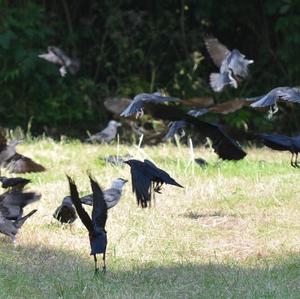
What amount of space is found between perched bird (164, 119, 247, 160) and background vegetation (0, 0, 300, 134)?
4785 mm

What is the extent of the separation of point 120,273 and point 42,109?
20.5ft

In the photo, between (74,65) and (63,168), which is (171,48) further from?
(63,168)

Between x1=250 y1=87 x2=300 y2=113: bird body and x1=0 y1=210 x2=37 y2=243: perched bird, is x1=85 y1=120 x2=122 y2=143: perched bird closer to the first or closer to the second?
x1=250 y1=87 x2=300 y2=113: bird body

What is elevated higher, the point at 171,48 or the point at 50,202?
the point at 50,202

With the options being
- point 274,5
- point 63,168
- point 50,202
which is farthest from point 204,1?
point 50,202

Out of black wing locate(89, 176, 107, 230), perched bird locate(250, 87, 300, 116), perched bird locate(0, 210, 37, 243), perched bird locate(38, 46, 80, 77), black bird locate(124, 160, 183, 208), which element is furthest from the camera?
perched bird locate(38, 46, 80, 77)

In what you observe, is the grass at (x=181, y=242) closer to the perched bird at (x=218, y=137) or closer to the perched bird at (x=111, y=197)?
the perched bird at (x=111, y=197)

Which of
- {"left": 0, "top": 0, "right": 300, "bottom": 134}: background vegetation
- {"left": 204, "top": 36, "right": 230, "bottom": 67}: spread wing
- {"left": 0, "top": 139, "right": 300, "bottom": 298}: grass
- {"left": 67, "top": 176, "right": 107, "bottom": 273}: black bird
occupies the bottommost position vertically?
{"left": 0, "top": 0, "right": 300, "bottom": 134}: background vegetation

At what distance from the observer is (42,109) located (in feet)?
34.4

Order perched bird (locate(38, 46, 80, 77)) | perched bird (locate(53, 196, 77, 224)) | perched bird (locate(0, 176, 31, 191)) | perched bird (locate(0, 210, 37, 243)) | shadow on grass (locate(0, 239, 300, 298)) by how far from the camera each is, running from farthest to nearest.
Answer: perched bird (locate(38, 46, 80, 77)) < perched bird (locate(0, 176, 31, 191)) < perched bird (locate(53, 196, 77, 224)) < perched bird (locate(0, 210, 37, 243)) < shadow on grass (locate(0, 239, 300, 298))

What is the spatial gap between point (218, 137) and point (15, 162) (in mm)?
2296

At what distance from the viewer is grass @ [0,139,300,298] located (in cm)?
418

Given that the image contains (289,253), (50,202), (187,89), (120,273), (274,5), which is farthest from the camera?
(187,89)

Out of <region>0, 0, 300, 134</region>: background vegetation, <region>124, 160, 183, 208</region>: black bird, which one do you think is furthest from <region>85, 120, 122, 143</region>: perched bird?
<region>124, 160, 183, 208</region>: black bird
